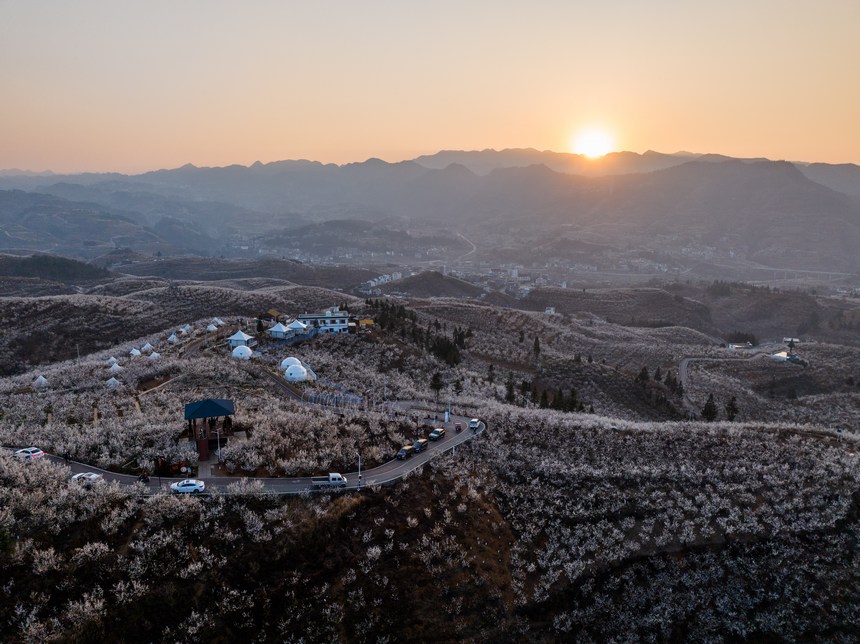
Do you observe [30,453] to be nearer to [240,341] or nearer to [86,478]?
[86,478]

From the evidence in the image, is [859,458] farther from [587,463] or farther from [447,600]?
[447,600]

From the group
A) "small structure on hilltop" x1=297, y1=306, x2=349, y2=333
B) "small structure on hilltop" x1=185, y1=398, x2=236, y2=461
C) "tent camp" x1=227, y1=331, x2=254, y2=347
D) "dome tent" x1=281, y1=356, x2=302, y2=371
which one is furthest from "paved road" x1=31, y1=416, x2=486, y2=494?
"small structure on hilltop" x1=297, y1=306, x2=349, y2=333

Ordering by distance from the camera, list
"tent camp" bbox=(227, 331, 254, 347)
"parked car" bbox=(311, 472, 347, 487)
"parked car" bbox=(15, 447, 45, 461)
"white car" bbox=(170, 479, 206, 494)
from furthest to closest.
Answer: "tent camp" bbox=(227, 331, 254, 347) < "parked car" bbox=(15, 447, 45, 461) < "parked car" bbox=(311, 472, 347, 487) < "white car" bbox=(170, 479, 206, 494)

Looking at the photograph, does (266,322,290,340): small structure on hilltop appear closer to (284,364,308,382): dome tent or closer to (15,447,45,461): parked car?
(284,364,308,382): dome tent

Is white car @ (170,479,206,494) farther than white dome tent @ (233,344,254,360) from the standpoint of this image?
No

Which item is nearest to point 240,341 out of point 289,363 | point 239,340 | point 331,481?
point 239,340

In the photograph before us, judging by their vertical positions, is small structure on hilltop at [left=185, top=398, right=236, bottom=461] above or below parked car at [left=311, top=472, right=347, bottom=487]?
above

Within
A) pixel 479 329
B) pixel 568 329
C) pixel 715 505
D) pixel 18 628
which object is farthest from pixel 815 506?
pixel 568 329
